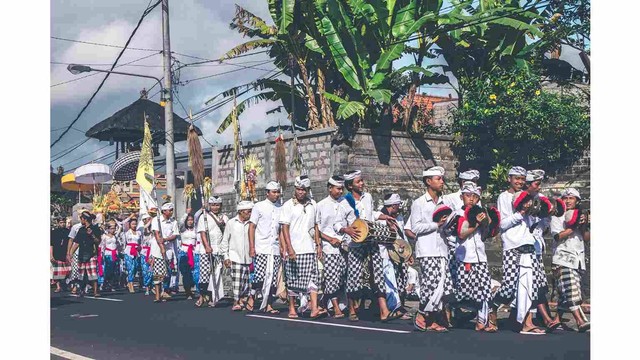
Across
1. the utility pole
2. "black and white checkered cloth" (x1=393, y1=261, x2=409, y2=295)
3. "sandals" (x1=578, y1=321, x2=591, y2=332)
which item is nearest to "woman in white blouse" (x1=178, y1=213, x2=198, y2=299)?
the utility pole

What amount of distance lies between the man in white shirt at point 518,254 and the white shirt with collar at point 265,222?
3.42 m

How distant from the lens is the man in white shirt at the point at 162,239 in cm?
1462

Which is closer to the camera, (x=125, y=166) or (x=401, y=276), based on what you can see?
(x=401, y=276)

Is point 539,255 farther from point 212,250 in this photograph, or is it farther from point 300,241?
point 212,250

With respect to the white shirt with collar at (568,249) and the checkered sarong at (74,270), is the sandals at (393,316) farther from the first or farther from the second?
the checkered sarong at (74,270)

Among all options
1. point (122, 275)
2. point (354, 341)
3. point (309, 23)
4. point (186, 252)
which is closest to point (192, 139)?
point (186, 252)

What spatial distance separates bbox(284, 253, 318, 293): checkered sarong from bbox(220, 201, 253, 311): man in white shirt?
1.22 m

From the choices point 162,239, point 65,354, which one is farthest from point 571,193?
point 162,239

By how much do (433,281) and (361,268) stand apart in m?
1.35

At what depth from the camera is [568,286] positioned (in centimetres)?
945

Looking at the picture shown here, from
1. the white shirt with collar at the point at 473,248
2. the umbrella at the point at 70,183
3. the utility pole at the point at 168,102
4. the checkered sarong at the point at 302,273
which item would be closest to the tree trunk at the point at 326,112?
the utility pole at the point at 168,102
